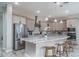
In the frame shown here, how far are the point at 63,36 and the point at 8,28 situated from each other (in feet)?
3.66

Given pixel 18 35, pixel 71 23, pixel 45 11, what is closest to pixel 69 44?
pixel 71 23

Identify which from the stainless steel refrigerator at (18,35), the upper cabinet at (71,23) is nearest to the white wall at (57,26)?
the upper cabinet at (71,23)

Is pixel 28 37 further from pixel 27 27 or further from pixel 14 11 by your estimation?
pixel 14 11

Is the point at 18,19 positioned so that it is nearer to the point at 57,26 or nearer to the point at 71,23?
the point at 57,26

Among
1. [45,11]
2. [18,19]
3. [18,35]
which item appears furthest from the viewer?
[18,35]

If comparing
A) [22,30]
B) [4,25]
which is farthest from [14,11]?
[22,30]

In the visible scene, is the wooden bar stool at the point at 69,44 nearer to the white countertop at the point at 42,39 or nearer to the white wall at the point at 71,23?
the white countertop at the point at 42,39

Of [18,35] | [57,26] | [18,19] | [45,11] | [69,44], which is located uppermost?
[45,11]

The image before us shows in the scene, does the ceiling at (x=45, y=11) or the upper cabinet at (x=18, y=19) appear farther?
the upper cabinet at (x=18, y=19)

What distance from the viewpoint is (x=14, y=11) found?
2168 mm

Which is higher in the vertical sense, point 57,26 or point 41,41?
point 57,26

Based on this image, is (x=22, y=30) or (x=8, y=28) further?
(x=22, y=30)

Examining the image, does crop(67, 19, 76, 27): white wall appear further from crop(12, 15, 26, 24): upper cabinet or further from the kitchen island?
crop(12, 15, 26, 24): upper cabinet

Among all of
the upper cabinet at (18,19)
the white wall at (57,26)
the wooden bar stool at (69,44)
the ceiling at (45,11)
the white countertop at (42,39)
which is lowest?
the wooden bar stool at (69,44)
